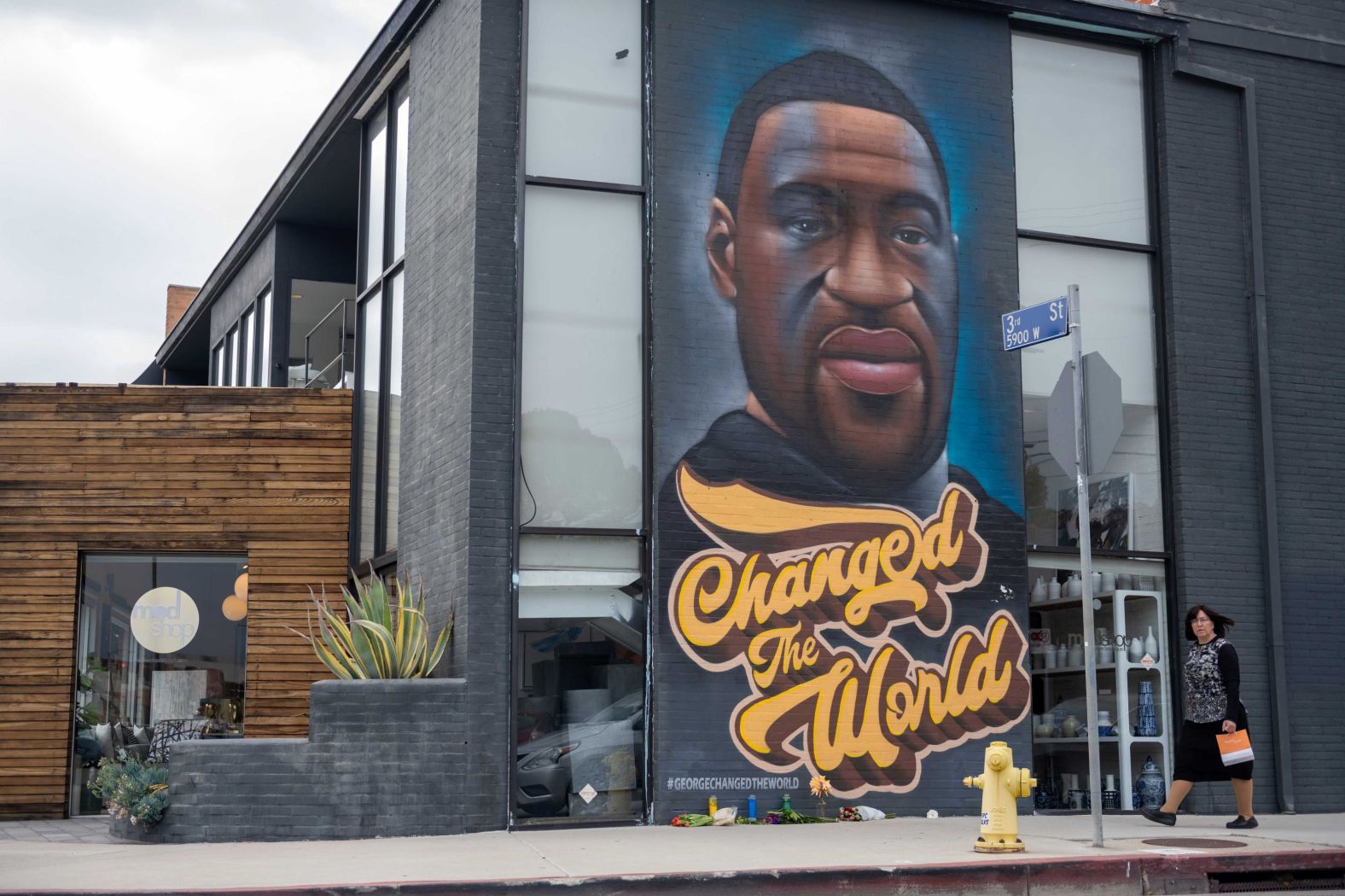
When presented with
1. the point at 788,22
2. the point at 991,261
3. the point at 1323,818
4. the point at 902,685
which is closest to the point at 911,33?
the point at 788,22

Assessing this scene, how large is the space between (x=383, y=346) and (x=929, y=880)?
8885 mm

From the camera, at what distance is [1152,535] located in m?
14.4

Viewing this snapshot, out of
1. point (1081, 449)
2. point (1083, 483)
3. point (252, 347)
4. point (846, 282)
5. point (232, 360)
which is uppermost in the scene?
point (232, 360)

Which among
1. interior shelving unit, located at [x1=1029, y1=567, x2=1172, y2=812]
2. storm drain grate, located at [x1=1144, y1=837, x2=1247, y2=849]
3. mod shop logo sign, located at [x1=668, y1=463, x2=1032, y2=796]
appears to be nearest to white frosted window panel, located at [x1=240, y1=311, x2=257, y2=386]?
mod shop logo sign, located at [x1=668, y1=463, x2=1032, y2=796]

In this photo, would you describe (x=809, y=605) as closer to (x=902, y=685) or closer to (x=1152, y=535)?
(x=902, y=685)

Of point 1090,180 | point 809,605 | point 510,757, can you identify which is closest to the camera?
point 510,757

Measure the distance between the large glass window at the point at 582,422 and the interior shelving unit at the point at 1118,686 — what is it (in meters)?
4.02

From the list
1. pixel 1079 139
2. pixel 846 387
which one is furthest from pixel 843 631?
pixel 1079 139

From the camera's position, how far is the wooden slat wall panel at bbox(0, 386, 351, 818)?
15.2m

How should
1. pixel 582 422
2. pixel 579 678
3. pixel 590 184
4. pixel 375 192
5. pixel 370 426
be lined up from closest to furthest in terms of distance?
1. pixel 579 678
2. pixel 582 422
3. pixel 590 184
4. pixel 370 426
5. pixel 375 192

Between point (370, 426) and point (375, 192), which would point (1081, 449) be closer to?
point (370, 426)

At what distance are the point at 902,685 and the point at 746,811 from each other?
1842mm

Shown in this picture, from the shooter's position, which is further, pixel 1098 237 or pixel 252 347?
pixel 252 347

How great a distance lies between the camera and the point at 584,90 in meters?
13.2
